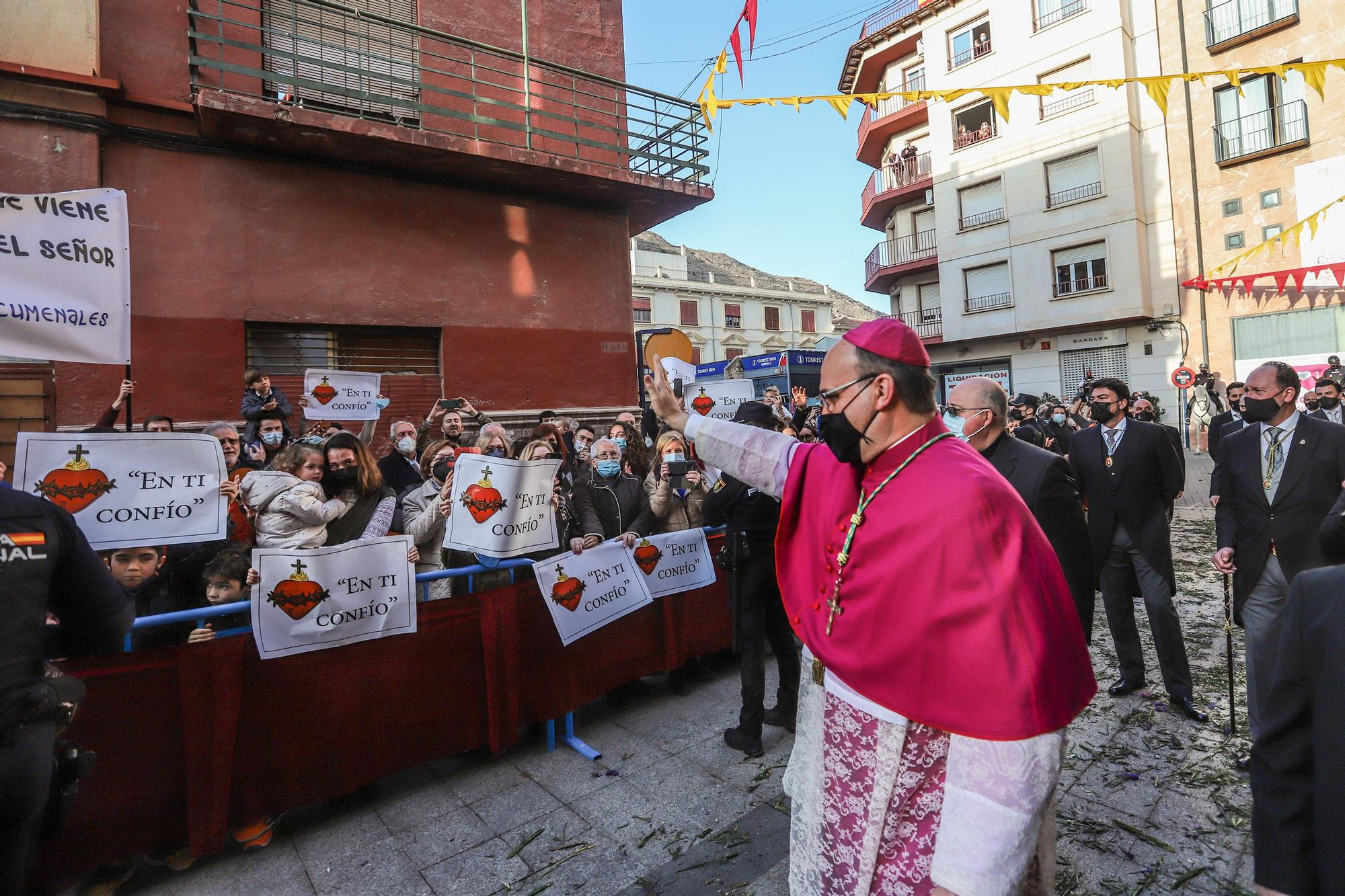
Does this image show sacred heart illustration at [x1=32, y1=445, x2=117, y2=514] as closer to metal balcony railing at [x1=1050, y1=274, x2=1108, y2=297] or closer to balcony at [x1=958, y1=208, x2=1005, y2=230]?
metal balcony railing at [x1=1050, y1=274, x2=1108, y2=297]

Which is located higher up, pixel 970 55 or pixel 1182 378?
pixel 970 55

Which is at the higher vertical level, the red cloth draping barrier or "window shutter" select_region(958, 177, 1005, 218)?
"window shutter" select_region(958, 177, 1005, 218)

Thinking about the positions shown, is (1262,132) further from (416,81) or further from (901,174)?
(416,81)

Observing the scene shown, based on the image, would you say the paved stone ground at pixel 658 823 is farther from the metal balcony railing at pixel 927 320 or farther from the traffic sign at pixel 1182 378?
the metal balcony railing at pixel 927 320

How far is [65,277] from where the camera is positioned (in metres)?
3.61

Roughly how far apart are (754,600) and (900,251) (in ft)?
93.0

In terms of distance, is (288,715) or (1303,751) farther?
(288,715)

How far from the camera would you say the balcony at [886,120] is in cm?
2756

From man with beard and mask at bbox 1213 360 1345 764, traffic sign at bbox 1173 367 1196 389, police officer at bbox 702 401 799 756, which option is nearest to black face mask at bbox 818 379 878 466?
police officer at bbox 702 401 799 756

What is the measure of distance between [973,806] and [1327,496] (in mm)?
3713

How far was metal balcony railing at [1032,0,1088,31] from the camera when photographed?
75.1 feet

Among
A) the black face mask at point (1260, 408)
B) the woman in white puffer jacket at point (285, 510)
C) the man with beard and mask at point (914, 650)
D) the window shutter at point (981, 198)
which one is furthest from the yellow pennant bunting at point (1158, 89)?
the window shutter at point (981, 198)

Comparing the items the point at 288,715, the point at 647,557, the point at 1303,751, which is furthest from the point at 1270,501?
the point at 288,715

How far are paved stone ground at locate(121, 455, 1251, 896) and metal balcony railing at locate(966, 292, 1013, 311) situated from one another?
76.3ft
